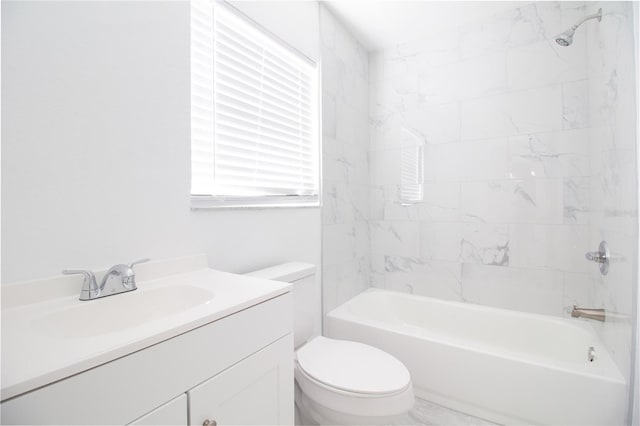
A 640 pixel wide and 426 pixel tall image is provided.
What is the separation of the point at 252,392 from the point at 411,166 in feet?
6.72

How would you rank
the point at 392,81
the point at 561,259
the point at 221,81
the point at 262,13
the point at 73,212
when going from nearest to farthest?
the point at 73,212, the point at 221,81, the point at 262,13, the point at 561,259, the point at 392,81

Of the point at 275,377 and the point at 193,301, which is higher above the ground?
the point at 193,301

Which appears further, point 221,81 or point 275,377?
point 221,81

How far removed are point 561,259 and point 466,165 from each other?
866mm

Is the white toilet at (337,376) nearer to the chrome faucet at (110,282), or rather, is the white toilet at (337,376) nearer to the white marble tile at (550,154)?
the chrome faucet at (110,282)

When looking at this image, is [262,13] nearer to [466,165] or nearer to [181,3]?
[181,3]

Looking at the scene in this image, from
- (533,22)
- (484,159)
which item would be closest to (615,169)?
(484,159)

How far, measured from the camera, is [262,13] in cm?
154

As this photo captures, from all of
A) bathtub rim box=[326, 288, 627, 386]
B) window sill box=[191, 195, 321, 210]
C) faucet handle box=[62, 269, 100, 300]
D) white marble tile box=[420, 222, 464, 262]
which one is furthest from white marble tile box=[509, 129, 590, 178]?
faucet handle box=[62, 269, 100, 300]

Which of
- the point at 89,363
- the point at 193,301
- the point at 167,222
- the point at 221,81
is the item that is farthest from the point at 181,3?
the point at 89,363

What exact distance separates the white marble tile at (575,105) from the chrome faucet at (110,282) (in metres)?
2.49

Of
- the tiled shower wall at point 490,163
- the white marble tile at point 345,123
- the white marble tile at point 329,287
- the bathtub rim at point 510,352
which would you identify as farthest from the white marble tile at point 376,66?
the bathtub rim at point 510,352

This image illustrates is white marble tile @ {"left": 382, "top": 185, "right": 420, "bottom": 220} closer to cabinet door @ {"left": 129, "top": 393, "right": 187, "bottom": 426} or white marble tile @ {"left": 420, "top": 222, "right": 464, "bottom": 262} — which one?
white marble tile @ {"left": 420, "top": 222, "right": 464, "bottom": 262}

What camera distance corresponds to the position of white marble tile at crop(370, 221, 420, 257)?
2412 mm
